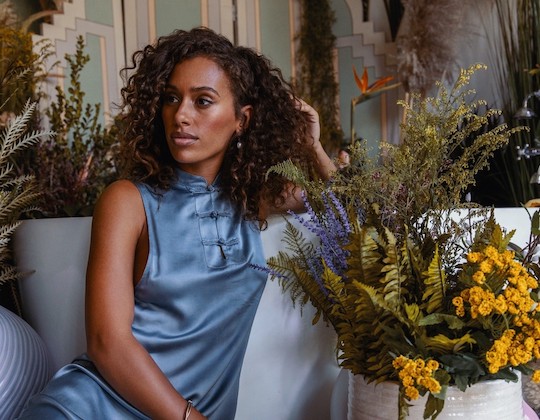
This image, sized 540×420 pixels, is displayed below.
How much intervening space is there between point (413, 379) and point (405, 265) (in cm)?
19

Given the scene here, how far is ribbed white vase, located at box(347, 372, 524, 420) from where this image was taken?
106cm

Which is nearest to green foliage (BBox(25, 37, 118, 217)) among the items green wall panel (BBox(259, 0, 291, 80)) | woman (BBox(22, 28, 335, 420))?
woman (BBox(22, 28, 335, 420))

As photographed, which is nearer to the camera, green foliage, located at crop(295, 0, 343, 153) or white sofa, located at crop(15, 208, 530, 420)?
white sofa, located at crop(15, 208, 530, 420)

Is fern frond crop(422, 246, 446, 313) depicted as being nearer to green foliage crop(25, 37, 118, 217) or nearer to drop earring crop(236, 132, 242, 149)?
drop earring crop(236, 132, 242, 149)

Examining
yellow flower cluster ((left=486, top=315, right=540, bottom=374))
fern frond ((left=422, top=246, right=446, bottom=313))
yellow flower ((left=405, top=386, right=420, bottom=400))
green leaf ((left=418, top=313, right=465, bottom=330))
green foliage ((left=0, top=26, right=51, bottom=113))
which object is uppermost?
green foliage ((left=0, top=26, right=51, bottom=113))

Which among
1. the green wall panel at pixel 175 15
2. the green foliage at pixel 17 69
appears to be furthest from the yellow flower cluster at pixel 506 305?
the green wall panel at pixel 175 15

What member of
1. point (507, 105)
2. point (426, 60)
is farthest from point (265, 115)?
point (426, 60)

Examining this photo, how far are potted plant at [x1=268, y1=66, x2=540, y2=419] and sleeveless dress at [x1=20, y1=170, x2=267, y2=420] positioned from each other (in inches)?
11.8

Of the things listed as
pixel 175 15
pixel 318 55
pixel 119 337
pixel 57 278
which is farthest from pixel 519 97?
pixel 119 337

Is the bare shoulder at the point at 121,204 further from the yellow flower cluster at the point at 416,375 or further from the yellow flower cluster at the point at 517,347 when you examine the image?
the yellow flower cluster at the point at 517,347

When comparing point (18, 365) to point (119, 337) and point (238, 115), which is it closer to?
point (119, 337)

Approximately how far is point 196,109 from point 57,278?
62 centimetres

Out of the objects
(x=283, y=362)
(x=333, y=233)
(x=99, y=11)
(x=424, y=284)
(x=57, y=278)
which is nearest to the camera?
(x=424, y=284)

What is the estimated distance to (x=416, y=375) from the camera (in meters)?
0.97
